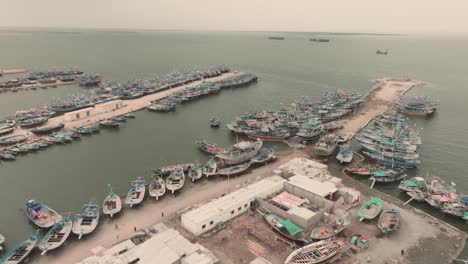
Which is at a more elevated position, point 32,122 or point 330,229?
point 330,229

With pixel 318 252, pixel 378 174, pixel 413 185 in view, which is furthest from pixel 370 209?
pixel 378 174

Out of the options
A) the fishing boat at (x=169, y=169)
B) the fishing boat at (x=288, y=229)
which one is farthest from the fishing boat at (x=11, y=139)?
the fishing boat at (x=288, y=229)

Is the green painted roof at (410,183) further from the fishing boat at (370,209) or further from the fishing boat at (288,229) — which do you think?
the fishing boat at (288,229)

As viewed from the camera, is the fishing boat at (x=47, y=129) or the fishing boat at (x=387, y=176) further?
the fishing boat at (x=47, y=129)

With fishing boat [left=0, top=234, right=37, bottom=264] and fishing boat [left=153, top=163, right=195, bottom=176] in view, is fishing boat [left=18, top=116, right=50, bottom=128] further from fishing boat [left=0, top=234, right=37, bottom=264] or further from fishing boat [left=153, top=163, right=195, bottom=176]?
fishing boat [left=0, top=234, right=37, bottom=264]

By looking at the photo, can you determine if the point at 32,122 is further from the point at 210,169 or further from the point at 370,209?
the point at 370,209

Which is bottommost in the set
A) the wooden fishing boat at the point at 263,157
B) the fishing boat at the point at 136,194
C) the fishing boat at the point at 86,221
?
the fishing boat at the point at 86,221
